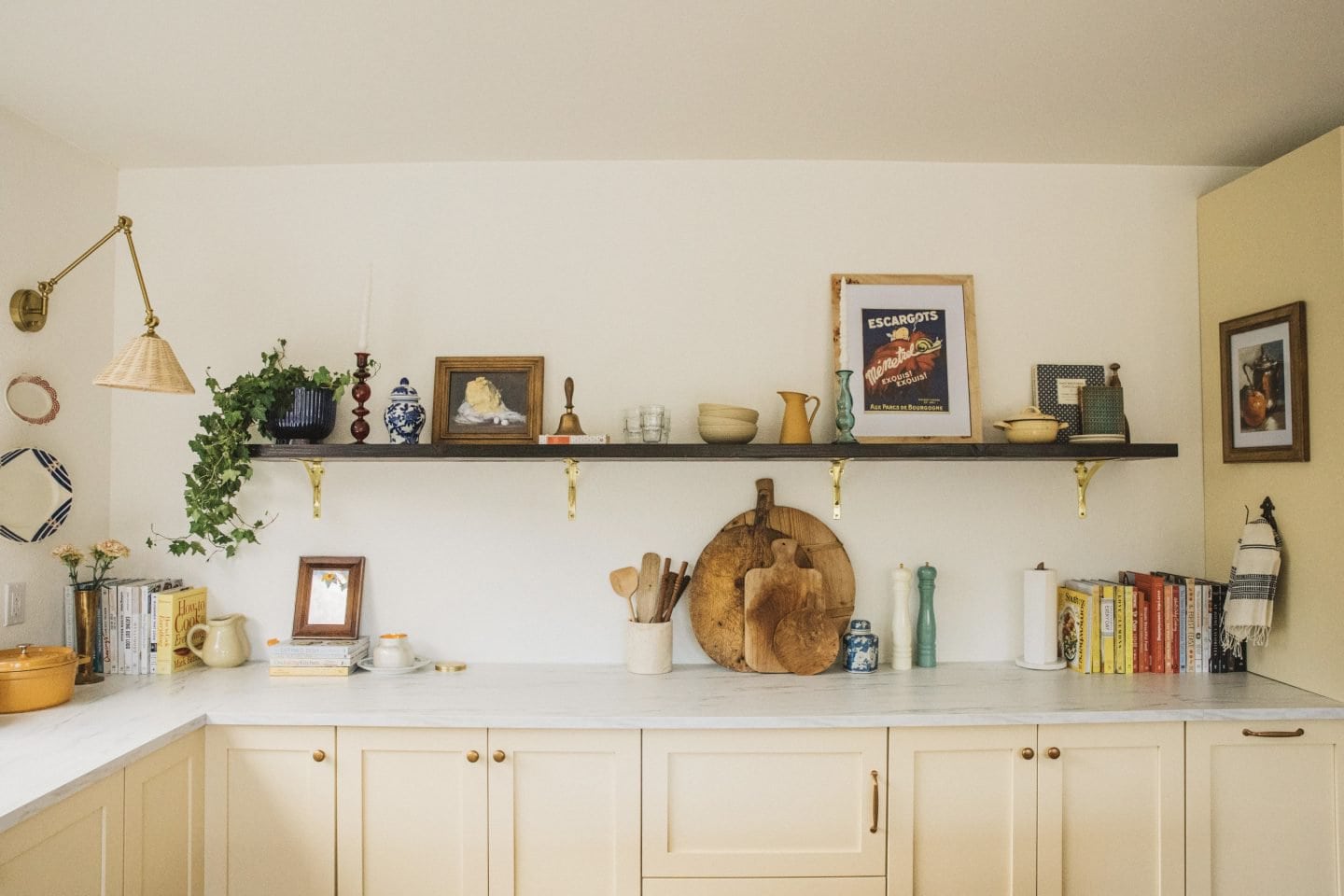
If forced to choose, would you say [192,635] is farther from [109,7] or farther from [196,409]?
[109,7]

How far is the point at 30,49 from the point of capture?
1.90 metres

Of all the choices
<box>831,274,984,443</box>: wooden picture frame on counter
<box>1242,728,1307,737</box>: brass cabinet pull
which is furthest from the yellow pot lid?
<box>1242,728,1307,737</box>: brass cabinet pull

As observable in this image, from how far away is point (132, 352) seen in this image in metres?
2.16

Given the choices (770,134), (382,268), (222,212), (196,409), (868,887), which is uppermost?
(770,134)

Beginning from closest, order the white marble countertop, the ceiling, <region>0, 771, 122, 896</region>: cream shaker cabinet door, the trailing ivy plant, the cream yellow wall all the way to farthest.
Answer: <region>0, 771, 122, 896</region>: cream shaker cabinet door
the ceiling
the white marble countertop
the cream yellow wall
the trailing ivy plant

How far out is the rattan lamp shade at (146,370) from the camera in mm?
2129

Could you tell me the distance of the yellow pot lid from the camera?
200cm

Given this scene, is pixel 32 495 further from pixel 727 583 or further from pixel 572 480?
pixel 727 583

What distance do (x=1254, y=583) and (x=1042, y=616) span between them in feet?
1.83

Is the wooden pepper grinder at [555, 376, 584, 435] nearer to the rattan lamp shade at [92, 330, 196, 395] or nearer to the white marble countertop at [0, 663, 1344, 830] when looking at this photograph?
the white marble countertop at [0, 663, 1344, 830]

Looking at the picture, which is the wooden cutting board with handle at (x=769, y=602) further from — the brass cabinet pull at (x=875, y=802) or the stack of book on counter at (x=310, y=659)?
the stack of book on counter at (x=310, y=659)

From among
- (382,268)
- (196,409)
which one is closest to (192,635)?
(196,409)

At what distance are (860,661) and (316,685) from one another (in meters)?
1.59

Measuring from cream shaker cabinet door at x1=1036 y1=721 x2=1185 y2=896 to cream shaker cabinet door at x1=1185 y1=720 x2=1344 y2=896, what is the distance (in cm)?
5
